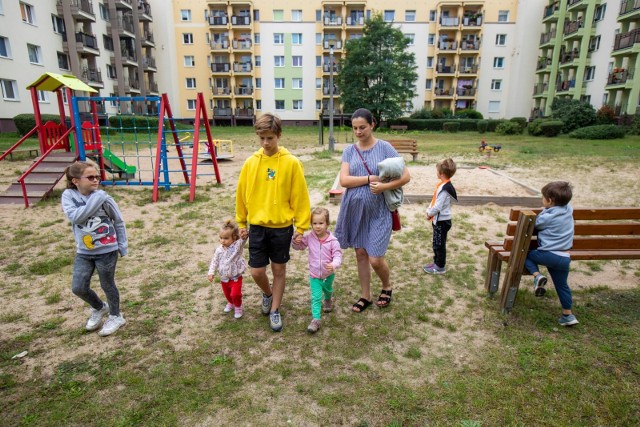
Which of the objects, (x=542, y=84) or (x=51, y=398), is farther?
(x=542, y=84)

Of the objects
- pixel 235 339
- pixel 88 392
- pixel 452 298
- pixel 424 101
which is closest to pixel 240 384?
pixel 235 339

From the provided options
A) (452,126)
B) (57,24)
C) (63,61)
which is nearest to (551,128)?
(452,126)

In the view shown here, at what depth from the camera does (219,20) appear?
137 feet

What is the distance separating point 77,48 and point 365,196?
115 feet

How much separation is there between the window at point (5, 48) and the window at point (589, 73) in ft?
139

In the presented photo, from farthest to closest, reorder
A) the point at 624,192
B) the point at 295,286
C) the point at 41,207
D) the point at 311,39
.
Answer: the point at 311,39 → the point at 624,192 → the point at 41,207 → the point at 295,286

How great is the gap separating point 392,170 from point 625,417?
2.20 meters

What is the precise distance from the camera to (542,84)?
39.9 metres

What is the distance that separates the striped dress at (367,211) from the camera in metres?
3.40

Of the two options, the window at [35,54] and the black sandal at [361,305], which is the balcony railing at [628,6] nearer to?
the black sandal at [361,305]

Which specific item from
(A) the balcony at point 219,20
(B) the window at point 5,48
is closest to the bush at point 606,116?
(A) the balcony at point 219,20

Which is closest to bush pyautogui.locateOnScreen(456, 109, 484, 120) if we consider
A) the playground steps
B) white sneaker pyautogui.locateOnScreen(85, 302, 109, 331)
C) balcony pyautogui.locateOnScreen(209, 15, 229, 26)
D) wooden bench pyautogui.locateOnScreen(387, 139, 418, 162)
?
balcony pyautogui.locateOnScreen(209, 15, 229, 26)

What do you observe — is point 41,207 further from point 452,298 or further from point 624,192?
point 624,192

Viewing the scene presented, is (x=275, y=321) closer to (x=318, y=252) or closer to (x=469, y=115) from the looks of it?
(x=318, y=252)
